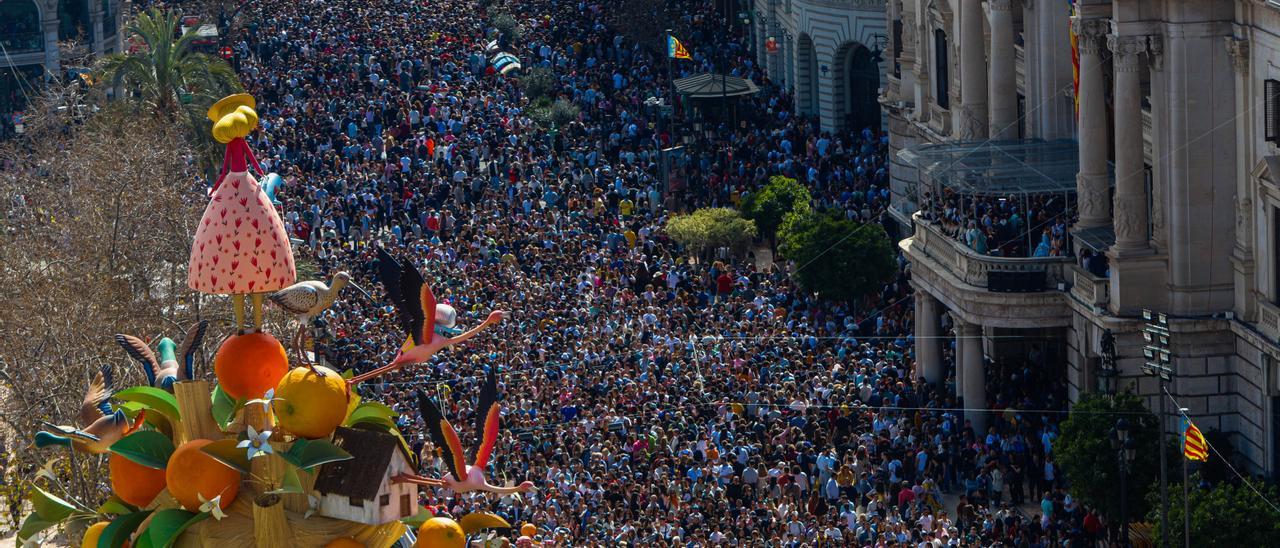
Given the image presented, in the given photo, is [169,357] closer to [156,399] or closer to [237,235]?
[156,399]

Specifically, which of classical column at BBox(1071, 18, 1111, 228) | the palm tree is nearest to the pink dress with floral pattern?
classical column at BBox(1071, 18, 1111, 228)

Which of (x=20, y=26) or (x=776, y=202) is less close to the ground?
(x=20, y=26)

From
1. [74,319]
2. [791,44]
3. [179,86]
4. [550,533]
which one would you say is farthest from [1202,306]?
[791,44]

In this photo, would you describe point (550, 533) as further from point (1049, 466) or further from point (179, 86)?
point (179, 86)

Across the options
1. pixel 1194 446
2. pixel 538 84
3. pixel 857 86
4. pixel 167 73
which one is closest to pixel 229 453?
pixel 1194 446

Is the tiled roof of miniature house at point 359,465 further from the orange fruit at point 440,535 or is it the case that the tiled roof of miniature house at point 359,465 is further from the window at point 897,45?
the window at point 897,45

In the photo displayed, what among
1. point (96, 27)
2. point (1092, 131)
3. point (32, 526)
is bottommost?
point (96, 27)

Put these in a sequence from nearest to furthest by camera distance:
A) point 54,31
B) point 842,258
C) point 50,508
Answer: point 50,508 < point 842,258 < point 54,31
